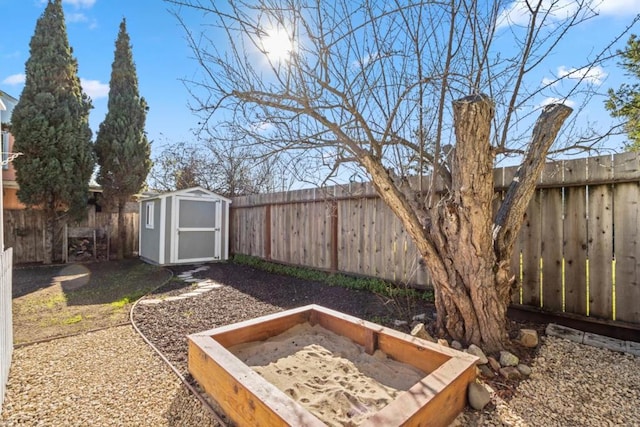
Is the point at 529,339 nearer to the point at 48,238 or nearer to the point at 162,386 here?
the point at 162,386

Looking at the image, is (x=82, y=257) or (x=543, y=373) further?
(x=82, y=257)

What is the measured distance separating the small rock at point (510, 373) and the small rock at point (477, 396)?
45 centimetres

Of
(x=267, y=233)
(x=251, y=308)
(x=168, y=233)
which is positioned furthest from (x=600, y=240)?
(x=168, y=233)

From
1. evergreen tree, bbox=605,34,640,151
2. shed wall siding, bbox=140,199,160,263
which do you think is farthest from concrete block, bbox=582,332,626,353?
shed wall siding, bbox=140,199,160,263

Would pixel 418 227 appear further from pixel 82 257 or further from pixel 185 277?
pixel 82 257

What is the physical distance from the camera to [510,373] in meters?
2.18

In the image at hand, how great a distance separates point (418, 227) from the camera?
2.74 m

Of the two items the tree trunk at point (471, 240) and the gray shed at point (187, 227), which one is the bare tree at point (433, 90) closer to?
the tree trunk at point (471, 240)

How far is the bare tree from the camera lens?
2.47m

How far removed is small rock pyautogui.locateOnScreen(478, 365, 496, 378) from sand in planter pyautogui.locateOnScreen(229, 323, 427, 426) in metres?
0.57

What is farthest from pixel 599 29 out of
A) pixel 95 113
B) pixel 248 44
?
pixel 95 113

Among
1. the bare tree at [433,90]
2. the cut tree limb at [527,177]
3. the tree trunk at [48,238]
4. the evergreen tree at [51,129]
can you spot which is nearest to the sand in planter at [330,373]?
the bare tree at [433,90]

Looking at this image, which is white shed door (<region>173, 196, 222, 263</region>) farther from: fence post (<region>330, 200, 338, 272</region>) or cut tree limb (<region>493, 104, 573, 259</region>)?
cut tree limb (<region>493, 104, 573, 259</region>)

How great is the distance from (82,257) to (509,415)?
10764 millimetres
